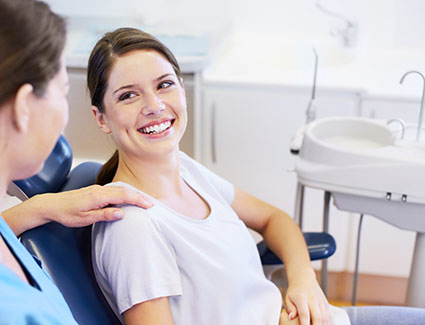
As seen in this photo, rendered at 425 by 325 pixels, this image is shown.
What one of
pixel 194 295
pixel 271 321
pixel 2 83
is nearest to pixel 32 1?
pixel 2 83

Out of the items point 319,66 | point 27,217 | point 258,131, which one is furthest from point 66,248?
point 319,66

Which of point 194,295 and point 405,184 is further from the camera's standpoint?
point 405,184

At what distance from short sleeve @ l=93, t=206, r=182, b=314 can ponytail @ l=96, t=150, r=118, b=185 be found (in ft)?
0.65

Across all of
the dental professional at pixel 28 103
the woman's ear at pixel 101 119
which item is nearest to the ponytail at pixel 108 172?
the woman's ear at pixel 101 119

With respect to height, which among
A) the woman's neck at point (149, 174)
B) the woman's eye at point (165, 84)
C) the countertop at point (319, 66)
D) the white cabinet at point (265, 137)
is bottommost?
the white cabinet at point (265, 137)

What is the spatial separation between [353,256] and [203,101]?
2.77 feet

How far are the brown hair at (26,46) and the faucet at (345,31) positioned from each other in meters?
1.75

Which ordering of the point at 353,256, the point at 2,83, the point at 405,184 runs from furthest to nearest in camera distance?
the point at 353,256 < the point at 405,184 < the point at 2,83

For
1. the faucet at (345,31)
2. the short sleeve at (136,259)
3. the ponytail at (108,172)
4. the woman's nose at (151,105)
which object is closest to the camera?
the short sleeve at (136,259)

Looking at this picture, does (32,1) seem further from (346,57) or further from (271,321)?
(346,57)

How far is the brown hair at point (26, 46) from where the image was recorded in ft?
2.23

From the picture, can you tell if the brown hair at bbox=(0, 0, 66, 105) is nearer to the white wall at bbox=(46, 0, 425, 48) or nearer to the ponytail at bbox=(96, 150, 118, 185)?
the ponytail at bbox=(96, 150, 118, 185)

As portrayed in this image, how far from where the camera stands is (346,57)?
91.6 inches

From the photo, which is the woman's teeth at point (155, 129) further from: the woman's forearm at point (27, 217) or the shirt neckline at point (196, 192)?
the woman's forearm at point (27, 217)
